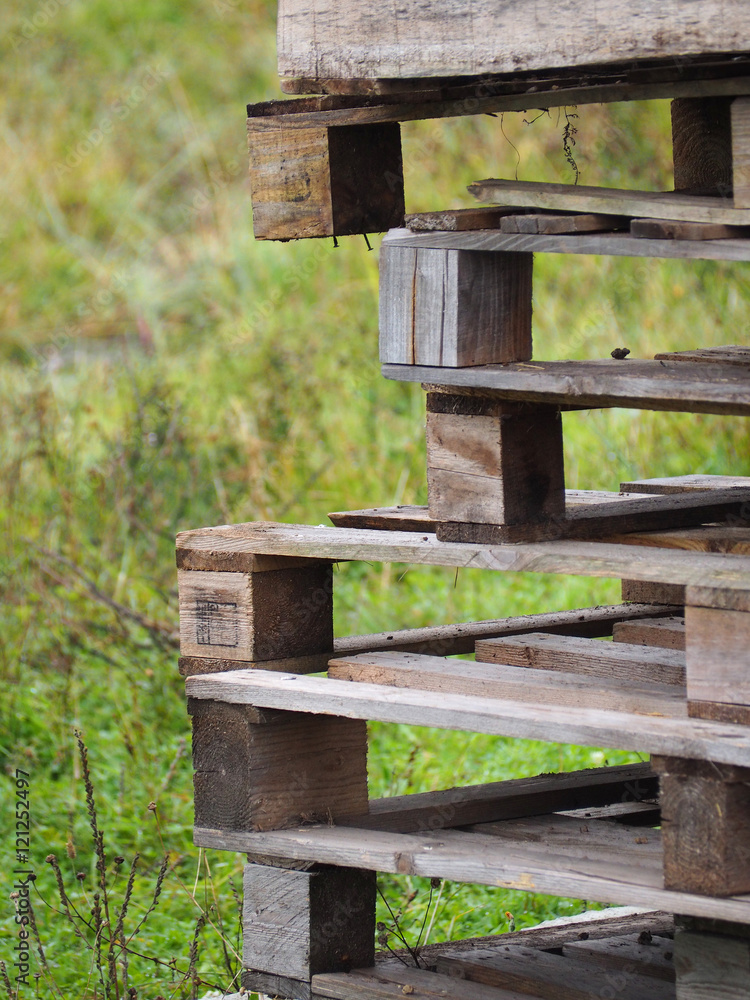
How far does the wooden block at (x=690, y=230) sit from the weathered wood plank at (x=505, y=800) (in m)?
1.18

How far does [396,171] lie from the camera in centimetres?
272

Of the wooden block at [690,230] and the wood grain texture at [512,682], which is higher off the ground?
the wooden block at [690,230]

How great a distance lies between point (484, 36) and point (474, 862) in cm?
136

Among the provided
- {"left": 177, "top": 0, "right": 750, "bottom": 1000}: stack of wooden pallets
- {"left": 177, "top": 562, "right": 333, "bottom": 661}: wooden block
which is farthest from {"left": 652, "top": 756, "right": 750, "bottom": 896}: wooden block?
{"left": 177, "top": 562, "right": 333, "bottom": 661}: wooden block

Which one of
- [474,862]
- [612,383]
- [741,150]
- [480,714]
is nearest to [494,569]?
[480,714]

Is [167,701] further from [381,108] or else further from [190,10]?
[190,10]

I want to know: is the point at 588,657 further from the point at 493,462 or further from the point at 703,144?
the point at 703,144

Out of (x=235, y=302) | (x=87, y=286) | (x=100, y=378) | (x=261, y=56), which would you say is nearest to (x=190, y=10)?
(x=261, y=56)

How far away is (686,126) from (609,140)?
5.11m

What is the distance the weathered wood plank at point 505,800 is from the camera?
107 inches

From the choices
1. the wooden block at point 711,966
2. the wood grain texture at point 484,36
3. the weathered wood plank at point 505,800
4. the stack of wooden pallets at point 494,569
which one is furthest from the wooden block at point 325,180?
the wooden block at point 711,966

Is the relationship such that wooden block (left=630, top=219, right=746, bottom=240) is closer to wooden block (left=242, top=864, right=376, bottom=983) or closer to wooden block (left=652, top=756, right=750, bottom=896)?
wooden block (left=652, top=756, right=750, bottom=896)

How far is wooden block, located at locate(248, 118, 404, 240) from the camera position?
2.61 m

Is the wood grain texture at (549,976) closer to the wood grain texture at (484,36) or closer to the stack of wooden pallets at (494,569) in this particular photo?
the stack of wooden pallets at (494,569)
